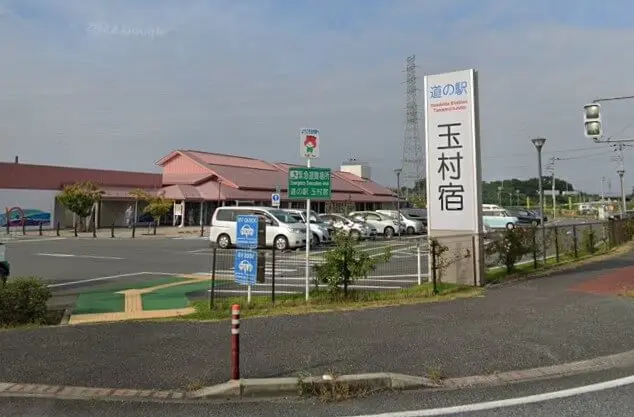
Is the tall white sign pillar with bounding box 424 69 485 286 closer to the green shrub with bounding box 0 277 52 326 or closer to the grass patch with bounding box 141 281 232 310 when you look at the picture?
the grass patch with bounding box 141 281 232 310

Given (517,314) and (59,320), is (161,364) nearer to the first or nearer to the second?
(59,320)

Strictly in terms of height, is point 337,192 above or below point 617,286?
above

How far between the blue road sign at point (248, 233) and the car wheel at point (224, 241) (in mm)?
14187

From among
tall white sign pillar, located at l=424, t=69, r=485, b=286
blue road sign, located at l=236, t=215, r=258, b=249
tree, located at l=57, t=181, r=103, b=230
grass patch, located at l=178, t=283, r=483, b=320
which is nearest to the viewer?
grass patch, located at l=178, t=283, r=483, b=320

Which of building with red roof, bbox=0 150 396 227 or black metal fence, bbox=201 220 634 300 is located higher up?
building with red roof, bbox=0 150 396 227

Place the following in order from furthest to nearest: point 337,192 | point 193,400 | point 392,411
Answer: point 337,192
point 193,400
point 392,411

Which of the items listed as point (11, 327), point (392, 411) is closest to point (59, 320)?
point (11, 327)

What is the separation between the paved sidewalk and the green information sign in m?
2.58

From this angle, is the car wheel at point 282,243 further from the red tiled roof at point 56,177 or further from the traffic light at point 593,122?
the red tiled roof at point 56,177

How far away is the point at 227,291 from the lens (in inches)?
437

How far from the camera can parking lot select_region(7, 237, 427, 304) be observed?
11.7 m

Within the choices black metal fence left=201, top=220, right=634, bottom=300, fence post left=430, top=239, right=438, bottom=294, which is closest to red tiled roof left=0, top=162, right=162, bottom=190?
black metal fence left=201, top=220, right=634, bottom=300

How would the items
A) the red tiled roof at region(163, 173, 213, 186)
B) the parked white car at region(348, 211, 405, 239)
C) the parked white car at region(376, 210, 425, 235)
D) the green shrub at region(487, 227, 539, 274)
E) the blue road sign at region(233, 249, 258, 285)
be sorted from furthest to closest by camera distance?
1. the red tiled roof at region(163, 173, 213, 186)
2. the parked white car at region(376, 210, 425, 235)
3. the parked white car at region(348, 211, 405, 239)
4. the green shrub at region(487, 227, 539, 274)
5. the blue road sign at region(233, 249, 258, 285)

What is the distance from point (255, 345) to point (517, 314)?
4.60 m
